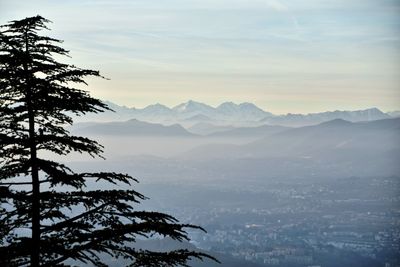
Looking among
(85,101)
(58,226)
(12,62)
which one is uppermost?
(12,62)

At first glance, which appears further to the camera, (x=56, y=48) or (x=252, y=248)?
(x=252, y=248)

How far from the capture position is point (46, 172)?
32.7 feet

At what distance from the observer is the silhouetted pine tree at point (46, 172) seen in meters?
9.75

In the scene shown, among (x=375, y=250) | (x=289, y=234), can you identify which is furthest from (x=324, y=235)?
(x=375, y=250)

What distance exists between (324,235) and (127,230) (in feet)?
A: 600

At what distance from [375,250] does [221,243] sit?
44.1 metres

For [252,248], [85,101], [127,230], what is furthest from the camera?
[252,248]

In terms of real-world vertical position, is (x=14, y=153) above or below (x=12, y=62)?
below

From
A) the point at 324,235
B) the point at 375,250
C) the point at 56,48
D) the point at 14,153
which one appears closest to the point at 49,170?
the point at 14,153

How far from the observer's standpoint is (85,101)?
1039 cm

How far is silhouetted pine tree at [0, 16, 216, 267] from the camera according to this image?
32.0ft

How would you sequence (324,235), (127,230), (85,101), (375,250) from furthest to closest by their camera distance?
(324,235) < (375,250) < (85,101) < (127,230)

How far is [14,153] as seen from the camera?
32.9 feet

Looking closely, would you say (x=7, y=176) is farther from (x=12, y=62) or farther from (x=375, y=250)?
(x=375, y=250)
